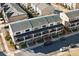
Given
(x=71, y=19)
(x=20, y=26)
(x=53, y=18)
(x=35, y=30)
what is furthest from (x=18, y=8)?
(x=71, y=19)

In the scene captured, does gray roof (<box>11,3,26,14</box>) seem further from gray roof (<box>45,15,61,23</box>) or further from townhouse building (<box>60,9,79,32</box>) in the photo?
townhouse building (<box>60,9,79,32</box>)

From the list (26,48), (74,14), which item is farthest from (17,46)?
(74,14)

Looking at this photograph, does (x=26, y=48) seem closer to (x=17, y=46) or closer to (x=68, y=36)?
(x=17, y=46)

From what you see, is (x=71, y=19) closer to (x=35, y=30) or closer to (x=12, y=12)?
(x=35, y=30)

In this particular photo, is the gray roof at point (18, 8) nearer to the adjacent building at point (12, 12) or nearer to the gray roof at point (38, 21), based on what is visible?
the adjacent building at point (12, 12)

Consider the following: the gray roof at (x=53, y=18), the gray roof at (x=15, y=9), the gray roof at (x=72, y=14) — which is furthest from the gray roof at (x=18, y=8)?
the gray roof at (x=72, y=14)

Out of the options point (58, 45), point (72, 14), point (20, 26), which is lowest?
point (58, 45)

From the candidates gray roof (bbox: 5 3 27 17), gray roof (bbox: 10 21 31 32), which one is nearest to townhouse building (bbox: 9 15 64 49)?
gray roof (bbox: 10 21 31 32)

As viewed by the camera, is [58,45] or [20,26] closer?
[20,26]

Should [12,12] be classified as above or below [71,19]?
above
